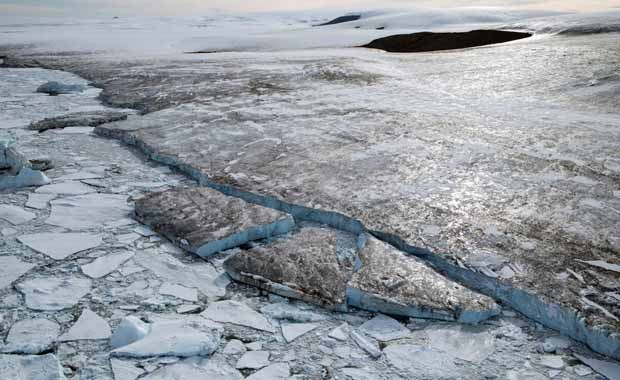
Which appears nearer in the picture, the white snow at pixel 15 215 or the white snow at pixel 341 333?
the white snow at pixel 341 333

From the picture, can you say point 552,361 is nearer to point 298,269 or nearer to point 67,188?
point 298,269

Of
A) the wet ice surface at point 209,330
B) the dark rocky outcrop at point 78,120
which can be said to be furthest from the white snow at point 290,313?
the dark rocky outcrop at point 78,120

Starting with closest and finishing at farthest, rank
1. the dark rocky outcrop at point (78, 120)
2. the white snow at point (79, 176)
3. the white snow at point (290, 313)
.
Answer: the white snow at point (290, 313)
the white snow at point (79, 176)
the dark rocky outcrop at point (78, 120)

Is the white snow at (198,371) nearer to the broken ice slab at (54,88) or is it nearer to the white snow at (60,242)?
the white snow at (60,242)

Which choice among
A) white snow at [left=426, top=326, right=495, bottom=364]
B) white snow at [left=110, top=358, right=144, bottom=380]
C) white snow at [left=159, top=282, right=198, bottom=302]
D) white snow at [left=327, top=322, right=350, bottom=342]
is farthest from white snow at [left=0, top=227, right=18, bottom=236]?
white snow at [left=426, top=326, right=495, bottom=364]

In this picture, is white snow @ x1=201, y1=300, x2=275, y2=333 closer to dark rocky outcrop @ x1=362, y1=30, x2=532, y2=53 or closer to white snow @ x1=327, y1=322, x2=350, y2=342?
white snow @ x1=327, y1=322, x2=350, y2=342

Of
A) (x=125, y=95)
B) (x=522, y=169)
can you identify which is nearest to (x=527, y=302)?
(x=522, y=169)

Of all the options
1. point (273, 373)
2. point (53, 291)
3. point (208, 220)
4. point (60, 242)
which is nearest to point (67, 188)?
point (60, 242)
